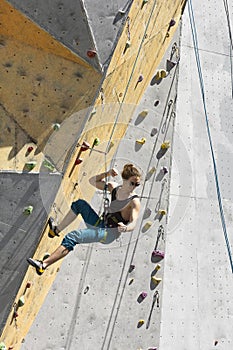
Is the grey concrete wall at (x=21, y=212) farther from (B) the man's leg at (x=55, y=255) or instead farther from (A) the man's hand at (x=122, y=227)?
(A) the man's hand at (x=122, y=227)

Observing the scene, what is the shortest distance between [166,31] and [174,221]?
1.75 m

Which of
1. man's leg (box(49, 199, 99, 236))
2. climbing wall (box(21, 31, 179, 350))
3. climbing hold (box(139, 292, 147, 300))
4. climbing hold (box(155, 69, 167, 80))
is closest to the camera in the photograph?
man's leg (box(49, 199, 99, 236))

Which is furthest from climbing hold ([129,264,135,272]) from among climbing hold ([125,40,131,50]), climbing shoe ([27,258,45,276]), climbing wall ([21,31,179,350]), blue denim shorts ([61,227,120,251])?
climbing hold ([125,40,131,50])

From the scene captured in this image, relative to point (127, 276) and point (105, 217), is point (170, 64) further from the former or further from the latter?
point (105, 217)

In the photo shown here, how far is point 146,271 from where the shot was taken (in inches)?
304

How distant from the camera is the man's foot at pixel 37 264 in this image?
19.5ft

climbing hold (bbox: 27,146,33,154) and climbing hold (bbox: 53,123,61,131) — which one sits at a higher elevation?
climbing hold (bbox: 53,123,61,131)

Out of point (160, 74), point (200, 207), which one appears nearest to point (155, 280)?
point (200, 207)

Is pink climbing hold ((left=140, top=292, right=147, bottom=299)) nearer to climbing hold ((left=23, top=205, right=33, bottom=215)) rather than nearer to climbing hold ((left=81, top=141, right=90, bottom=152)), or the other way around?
climbing hold ((left=81, top=141, right=90, bottom=152))

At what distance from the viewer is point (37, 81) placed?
6.23 meters

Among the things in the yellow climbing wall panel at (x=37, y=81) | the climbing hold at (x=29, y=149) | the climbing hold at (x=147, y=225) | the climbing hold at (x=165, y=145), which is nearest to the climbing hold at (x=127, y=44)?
the yellow climbing wall panel at (x=37, y=81)

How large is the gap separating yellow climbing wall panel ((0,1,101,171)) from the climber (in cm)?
58

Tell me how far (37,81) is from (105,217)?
1143 millimetres

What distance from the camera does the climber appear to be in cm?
616
